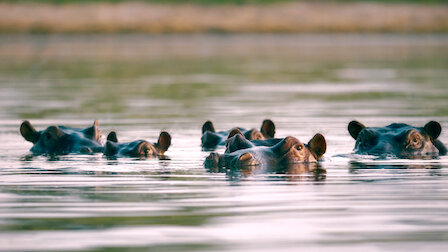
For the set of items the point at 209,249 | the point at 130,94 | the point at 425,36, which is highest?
the point at 425,36

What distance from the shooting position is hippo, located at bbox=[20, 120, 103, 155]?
18312 mm

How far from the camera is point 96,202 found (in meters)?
12.6

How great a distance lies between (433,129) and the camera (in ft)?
57.3

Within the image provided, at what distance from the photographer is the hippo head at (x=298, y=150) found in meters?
15.7

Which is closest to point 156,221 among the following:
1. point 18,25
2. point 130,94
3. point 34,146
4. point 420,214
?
point 420,214

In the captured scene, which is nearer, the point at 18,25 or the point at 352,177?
the point at 352,177

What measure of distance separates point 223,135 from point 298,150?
401cm

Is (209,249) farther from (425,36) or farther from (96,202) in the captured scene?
(425,36)

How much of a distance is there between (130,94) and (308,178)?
22.3m

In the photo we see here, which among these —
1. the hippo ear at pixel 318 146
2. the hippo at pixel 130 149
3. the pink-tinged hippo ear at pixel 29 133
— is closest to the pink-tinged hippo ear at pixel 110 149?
the hippo at pixel 130 149

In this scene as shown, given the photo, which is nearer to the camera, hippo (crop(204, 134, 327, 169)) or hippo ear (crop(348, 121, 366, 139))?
hippo (crop(204, 134, 327, 169))

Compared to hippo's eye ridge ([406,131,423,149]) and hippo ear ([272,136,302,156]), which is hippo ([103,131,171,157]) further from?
hippo's eye ridge ([406,131,423,149])

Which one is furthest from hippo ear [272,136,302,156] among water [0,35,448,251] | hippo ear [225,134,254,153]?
water [0,35,448,251]

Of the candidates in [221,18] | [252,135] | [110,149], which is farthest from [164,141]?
[221,18]
